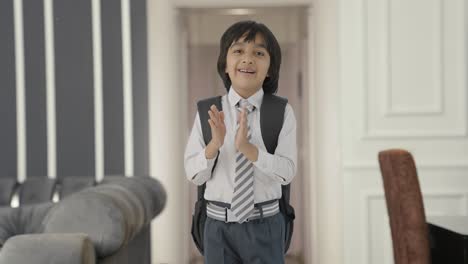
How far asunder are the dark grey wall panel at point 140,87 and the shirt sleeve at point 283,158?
9.16ft

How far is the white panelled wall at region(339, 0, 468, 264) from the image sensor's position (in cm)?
368

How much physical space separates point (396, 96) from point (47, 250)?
2391mm

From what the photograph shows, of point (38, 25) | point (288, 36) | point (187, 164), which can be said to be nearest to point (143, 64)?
point (38, 25)

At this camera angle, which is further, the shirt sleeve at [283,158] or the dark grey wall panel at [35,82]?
the dark grey wall panel at [35,82]

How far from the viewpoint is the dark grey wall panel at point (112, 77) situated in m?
4.18

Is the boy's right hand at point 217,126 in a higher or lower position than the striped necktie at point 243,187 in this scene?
higher

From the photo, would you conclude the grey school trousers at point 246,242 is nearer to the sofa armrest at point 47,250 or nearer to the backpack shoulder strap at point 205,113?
the backpack shoulder strap at point 205,113

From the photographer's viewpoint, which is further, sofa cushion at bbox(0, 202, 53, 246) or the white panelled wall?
the white panelled wall

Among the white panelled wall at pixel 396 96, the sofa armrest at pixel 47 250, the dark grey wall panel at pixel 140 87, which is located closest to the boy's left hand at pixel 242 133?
the sofa armrest at pixel 47 250

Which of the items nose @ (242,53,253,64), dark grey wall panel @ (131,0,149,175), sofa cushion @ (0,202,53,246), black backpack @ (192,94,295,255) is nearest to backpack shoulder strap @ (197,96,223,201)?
black backpack @ (192,94,295,255)

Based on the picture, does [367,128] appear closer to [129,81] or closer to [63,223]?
[129,81]

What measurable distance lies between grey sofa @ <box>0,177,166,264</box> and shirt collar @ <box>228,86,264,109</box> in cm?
66

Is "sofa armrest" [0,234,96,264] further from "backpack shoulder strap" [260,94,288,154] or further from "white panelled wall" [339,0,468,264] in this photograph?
"white panelled wall" [339,0,468,264]

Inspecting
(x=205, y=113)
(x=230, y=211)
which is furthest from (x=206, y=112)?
(x=230, y=211)
